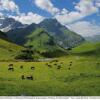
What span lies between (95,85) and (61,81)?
577cm

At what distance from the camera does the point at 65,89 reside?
176ft

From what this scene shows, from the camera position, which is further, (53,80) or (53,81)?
(53,80)

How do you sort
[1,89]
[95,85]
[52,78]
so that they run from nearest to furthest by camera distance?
1. [1,89]
2. [95,85]
3. [52,78]

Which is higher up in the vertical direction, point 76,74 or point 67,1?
point 67,1

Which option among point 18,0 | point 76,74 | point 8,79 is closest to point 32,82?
point 8,79

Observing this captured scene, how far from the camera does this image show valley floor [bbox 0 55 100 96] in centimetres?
5231

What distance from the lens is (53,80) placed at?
59188 mm

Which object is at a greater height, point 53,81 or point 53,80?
point 53,80

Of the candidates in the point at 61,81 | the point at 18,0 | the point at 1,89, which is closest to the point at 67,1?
the point at 18,0

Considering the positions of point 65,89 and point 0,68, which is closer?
point 65,89

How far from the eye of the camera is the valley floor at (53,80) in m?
52.3

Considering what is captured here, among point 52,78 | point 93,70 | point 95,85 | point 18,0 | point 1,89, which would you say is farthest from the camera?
point 18,0

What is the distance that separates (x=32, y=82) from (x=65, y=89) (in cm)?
613

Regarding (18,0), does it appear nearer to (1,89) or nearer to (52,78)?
(52,78)
